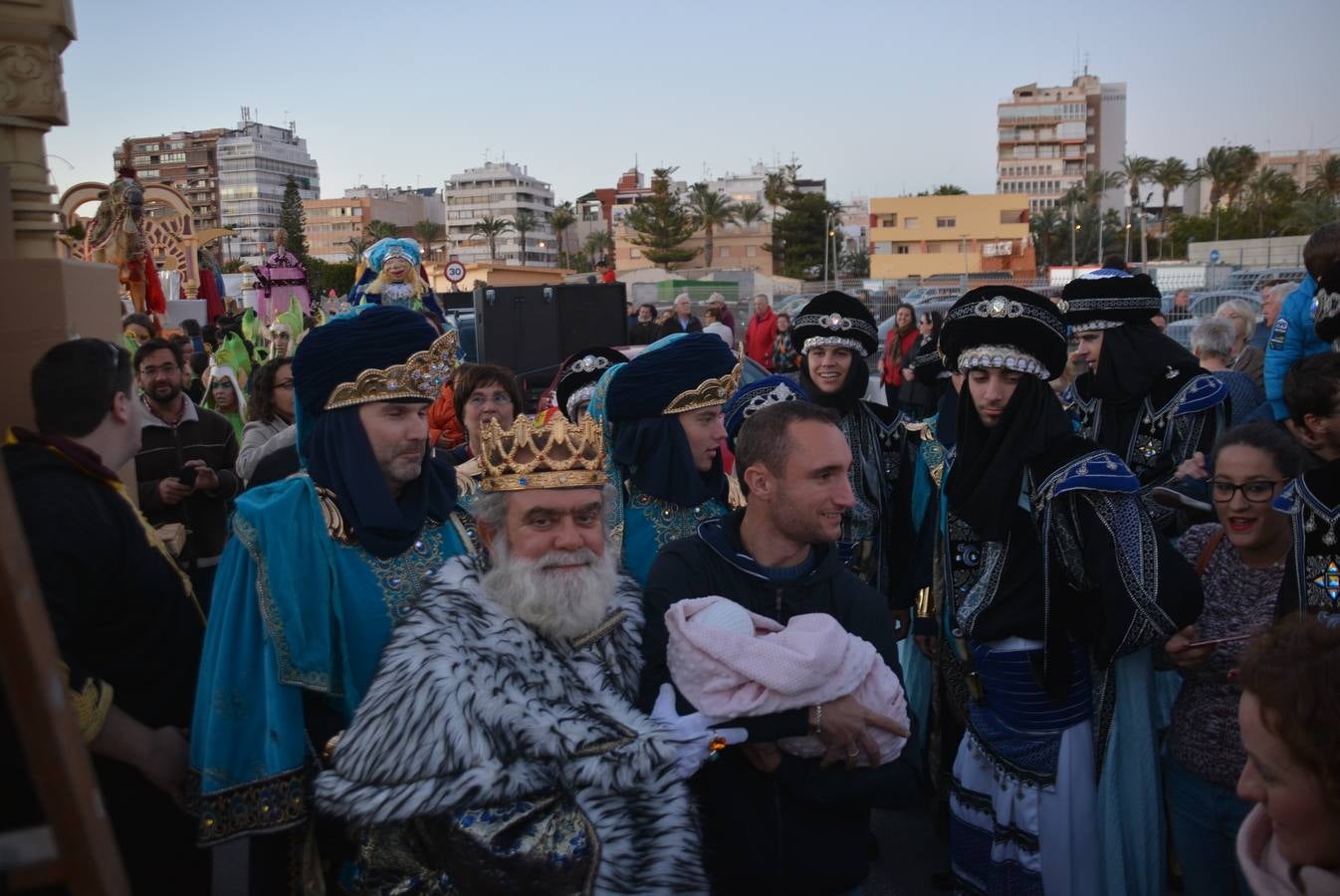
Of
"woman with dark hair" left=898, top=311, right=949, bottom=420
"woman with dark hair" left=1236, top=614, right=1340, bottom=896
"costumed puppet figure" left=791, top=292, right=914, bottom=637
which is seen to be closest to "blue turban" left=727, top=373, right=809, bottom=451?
"costumed puppet figure" left=791, top=292, right=914, bottom=637

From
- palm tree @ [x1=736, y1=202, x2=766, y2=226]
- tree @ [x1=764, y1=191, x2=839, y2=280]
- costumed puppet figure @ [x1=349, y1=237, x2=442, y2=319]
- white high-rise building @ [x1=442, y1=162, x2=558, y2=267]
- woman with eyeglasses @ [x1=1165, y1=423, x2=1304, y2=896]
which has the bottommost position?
woman with eyeglasses @ [x1=1165, y1=423, x2=1304, y2=896]

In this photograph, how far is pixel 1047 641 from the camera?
351cm

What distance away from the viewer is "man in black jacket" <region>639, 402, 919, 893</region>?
244 cm

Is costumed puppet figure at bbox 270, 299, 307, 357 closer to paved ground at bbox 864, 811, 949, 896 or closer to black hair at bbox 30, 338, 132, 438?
black hair at bbox 30, 338, 132, 438

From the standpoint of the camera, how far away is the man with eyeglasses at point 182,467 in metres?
5.74

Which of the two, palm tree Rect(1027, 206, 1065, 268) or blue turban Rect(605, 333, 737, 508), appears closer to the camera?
blue turban Rect(605, 333, 737, 508)

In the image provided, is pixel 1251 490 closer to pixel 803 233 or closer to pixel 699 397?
pixel 699 397

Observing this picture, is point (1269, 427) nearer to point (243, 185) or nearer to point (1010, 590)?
point (1010, 590)

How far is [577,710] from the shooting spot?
2273 millimetres

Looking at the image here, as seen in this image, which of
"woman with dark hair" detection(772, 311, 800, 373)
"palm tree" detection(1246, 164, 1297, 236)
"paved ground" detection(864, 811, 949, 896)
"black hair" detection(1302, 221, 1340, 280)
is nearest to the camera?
"black hair" detection(1302, 221, 1340, 280)

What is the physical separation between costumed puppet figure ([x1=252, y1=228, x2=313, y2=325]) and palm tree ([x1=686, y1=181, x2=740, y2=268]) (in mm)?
72938

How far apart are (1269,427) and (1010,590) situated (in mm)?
1067

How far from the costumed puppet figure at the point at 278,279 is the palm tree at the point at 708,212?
72938mm

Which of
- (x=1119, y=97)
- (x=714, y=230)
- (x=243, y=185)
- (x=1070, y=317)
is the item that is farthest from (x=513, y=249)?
(x=1070, y=317)
